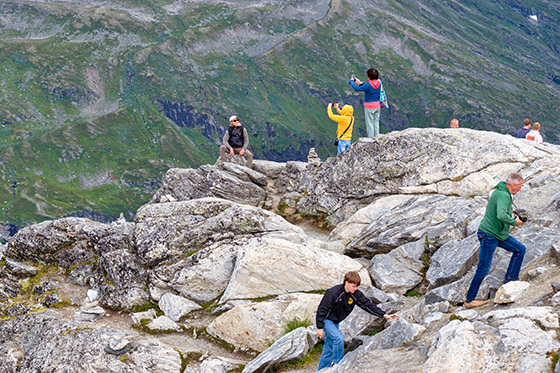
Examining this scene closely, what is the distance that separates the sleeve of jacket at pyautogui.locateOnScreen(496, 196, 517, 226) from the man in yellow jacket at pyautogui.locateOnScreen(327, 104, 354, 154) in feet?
59.5

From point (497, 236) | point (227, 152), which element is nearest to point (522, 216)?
point (497, 236)

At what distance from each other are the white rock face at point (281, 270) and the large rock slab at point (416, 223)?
82.7 inches

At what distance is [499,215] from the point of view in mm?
13250

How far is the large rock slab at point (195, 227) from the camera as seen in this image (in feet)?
72.4

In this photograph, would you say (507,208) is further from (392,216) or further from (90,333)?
(90,333)

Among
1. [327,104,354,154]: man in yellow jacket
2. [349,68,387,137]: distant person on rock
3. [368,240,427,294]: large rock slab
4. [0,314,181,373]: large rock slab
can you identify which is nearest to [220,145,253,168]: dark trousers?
[327,104,354,154]: man in yellow jacket

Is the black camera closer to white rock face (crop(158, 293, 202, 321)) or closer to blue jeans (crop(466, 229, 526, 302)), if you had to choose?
blue jeans (crop(466, 229, 526, 302))

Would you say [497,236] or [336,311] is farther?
[336,311]

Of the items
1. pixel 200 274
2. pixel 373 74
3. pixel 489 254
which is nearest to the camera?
pixel 489 254

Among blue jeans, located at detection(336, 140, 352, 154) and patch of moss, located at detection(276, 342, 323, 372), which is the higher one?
blue jeans, located at detection(336, 140, 352, 154)

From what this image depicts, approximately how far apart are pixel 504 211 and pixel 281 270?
33.2 ft

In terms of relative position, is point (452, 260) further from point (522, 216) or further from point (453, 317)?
point (453, 317)

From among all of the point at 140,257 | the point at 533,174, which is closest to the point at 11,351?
the point at 140,257

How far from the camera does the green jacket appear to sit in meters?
13.2
